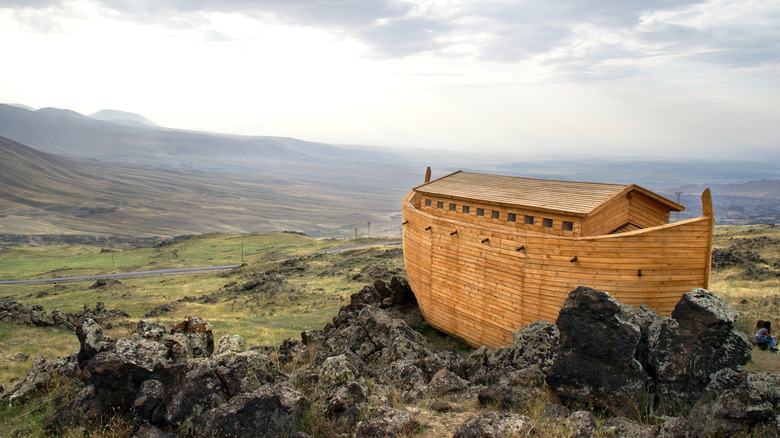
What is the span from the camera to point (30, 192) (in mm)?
171375

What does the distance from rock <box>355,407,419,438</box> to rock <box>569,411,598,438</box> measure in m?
2.53

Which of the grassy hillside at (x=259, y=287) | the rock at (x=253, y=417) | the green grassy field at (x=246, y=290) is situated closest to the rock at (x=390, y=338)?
the green grassy field at (x=246, y=290)

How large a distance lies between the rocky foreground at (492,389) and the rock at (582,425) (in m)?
0.02

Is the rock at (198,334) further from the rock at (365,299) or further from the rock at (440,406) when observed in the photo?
the rock at (365,299)

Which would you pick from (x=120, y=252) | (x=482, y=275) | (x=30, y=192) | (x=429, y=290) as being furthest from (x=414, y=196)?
(x=30, y=192)

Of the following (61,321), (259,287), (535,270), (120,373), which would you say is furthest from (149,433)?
(259,287)

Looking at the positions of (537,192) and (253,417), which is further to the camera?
(537,192)

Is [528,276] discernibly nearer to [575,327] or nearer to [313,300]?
[575,327]

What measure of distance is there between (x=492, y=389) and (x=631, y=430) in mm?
2967

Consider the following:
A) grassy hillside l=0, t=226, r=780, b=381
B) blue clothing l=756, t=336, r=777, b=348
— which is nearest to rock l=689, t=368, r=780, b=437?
grassy hillside l=0, t=226, r=780, b=381

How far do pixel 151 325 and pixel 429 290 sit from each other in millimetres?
10876

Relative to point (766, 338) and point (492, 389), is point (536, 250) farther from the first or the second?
point (766, 338)

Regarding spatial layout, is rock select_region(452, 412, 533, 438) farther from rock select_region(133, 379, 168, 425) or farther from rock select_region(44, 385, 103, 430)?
rock select_region(44, 385, 103, 430)

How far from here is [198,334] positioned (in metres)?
12.7
